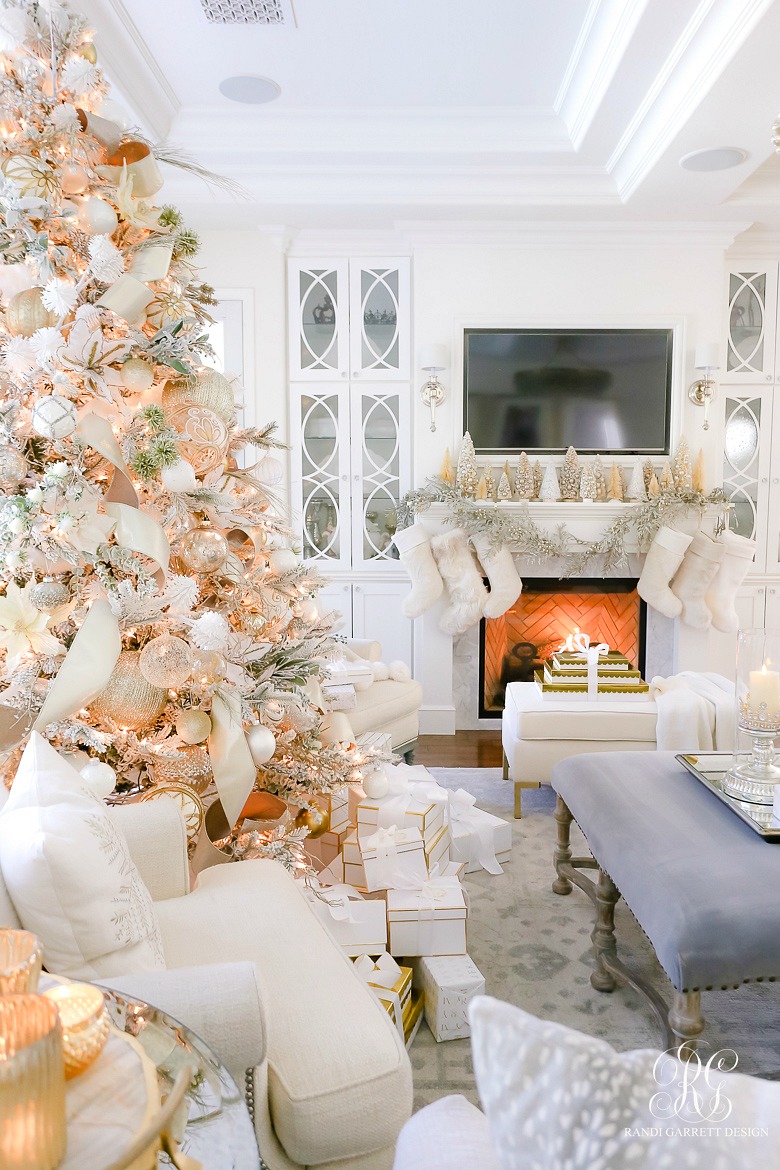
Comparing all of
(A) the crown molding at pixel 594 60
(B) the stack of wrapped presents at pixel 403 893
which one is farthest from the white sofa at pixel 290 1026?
(A) the crown molding at pixel 594 60

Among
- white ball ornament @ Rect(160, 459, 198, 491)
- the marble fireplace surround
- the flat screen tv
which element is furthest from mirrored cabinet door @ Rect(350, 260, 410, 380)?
white ball ornament @ Rect(160, 459, 198, 491)

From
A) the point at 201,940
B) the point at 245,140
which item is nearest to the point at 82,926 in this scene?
the point at 201,940

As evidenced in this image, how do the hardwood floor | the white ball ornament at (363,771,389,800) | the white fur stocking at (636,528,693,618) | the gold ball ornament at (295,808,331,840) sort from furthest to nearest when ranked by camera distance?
the white fur stocking at (636,528,693,618) → the hardwood floor → the white ball ornament at (363,771,389,800) → the gold ball ornament at (295,808,331,840)

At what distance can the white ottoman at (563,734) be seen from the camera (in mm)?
3020

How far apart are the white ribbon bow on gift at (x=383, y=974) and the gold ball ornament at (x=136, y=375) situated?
1.42 metres

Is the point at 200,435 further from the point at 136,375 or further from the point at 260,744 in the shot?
the point at 260,744

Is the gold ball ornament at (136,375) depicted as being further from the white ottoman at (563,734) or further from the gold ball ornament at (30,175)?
the white ottoman at (563,734)

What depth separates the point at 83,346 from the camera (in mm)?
1729

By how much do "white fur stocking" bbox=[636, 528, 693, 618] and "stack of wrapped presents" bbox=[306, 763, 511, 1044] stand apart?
2.02m

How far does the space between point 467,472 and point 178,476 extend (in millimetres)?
2580

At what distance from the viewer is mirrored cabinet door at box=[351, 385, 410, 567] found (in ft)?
14.4

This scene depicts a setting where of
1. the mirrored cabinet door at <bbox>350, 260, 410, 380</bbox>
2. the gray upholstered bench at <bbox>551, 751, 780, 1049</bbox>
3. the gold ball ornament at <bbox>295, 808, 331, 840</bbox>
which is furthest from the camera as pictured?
the mirrored cabinet door at <bbox>350, 260, 410, 380</bbox>

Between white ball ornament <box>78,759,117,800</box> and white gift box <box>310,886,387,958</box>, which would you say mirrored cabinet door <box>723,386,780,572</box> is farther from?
white ball ornament <box>78,759,117,800</box>

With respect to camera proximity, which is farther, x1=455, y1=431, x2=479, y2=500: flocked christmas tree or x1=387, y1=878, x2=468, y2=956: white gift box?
x1=455, y1=431, x2=479, y2=500: flocked christmas tree
